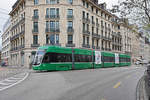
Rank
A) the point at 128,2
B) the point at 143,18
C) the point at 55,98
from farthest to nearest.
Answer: the point at 143,18, the point at 128,2, the point at 55,98

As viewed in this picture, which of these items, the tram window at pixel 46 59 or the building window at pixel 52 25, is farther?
the building window at pixel 52 25

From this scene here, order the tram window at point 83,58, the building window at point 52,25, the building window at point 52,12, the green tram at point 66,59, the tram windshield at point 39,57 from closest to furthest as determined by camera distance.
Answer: the tram windshield at point 39,57 < the green tram at point 66,59 < the tram window at point 83,58 < the building window at point 52,25 < the building window at point 52,12

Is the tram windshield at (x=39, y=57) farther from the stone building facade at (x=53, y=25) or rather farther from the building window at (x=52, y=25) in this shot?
the building window at (x=52, y=25)

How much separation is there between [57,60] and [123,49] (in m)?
48.0

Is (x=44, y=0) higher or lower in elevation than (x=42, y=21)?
higher

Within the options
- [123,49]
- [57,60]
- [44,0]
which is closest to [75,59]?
[57,60]

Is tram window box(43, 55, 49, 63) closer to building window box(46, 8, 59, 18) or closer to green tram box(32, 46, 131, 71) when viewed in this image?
green tram box(32, 46, 131, 71)

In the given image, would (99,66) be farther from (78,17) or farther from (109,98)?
(109,98)

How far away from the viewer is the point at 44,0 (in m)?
36.8

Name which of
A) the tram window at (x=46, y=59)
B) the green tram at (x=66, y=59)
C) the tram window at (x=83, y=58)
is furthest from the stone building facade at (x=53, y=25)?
the tram window at (x=46, y=59)

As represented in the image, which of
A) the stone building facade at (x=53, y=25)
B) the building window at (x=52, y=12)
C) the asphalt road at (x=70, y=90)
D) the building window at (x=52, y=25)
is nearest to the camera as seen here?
the asphalt road at (x=70, y=90)

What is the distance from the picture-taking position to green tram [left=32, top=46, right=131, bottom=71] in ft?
60.9

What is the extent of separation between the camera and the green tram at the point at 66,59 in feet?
60.9

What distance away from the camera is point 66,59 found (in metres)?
20.9
